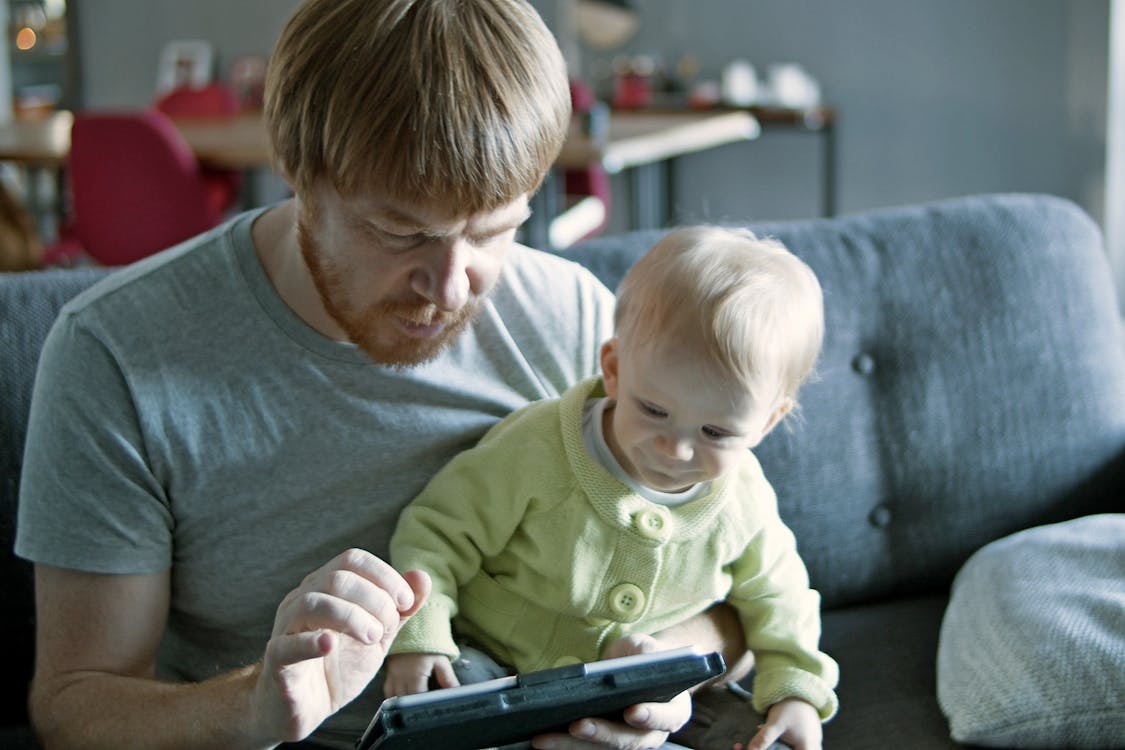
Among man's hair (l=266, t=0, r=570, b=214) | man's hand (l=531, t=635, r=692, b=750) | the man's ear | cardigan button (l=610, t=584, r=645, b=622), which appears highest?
man's hair (l=266, t=0, r=570, b=214)

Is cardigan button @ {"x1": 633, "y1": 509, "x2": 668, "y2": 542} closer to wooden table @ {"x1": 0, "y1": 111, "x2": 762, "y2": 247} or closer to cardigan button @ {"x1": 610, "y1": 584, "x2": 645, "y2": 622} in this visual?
cardigan button @ {"x1": 610, "y1": 584, "x2": 645, "y2": 622}

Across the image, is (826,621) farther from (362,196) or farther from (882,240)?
(362,196)

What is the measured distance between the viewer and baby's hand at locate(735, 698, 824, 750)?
1352mm

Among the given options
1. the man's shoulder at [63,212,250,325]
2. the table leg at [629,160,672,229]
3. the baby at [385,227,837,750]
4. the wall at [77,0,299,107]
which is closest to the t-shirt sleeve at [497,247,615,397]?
the baby at [385,227,837,750]

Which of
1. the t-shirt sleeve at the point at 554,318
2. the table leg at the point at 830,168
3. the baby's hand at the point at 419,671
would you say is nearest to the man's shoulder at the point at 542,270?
the t-shirt sleeve at the point at 554,318

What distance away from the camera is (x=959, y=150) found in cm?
563

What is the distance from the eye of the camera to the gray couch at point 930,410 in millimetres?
1766

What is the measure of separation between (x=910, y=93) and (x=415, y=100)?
499 centimetres

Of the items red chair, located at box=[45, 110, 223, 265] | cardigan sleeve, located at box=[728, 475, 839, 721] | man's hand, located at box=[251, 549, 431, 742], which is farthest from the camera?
red chair, located at box=[45, 110, 223, 265]

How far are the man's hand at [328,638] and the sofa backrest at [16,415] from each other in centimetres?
52

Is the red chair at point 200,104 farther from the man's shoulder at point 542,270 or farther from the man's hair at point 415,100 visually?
the man's hair at point 415,100

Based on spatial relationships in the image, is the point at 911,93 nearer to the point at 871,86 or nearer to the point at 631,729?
the point at 871,86

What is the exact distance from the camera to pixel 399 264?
1229 mm

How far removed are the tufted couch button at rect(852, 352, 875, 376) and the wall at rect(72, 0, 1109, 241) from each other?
10.6 feet
